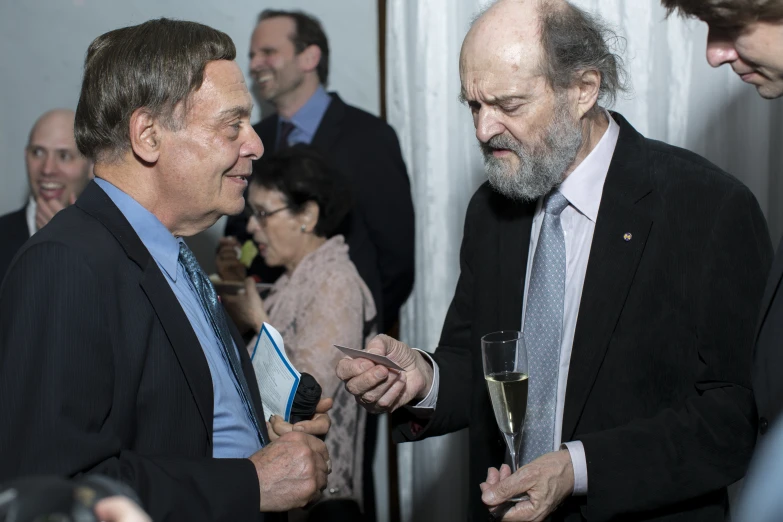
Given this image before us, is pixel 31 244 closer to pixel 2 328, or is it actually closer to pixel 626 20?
pixel 2 328

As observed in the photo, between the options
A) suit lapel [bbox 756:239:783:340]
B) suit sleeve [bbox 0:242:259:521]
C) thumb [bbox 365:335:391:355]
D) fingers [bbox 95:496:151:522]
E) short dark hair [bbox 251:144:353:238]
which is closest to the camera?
fingers [bbox 95:496:151:522]

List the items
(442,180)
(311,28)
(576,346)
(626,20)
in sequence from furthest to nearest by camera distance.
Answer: (311,28) < (442,180) < (626,20) < (576,346)

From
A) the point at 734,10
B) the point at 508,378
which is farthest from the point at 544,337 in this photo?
the point at 734,10

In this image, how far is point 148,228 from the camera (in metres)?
1.74

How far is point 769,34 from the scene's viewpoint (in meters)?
1.56

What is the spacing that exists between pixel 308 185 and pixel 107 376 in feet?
6.48

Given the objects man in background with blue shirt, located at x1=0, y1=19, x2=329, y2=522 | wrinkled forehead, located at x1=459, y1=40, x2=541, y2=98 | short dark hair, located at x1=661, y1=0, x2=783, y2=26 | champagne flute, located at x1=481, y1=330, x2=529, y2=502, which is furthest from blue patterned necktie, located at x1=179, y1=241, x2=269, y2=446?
short dark hair, located at x1=661, y1=0, x2=783, y2=26

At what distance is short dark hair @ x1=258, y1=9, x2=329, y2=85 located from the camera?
12.7ft

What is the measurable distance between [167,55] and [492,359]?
0.91 m

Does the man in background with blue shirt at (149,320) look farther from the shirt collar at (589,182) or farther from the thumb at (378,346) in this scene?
the shirt collar at (589,182)

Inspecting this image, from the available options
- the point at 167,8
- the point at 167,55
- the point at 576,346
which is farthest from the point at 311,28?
the point at 576,346

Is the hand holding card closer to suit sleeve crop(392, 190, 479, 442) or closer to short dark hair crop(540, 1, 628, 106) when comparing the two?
suit sleeve crop(392, 190, 479, 442)

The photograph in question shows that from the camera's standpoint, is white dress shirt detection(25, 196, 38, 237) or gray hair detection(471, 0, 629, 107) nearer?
gray hair detection(471, 0, 629, 107)

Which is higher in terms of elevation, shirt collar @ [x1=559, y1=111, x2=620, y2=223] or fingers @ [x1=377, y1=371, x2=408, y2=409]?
shirt collar @ [x1=559, y1=111, x2=620, y2=223]
